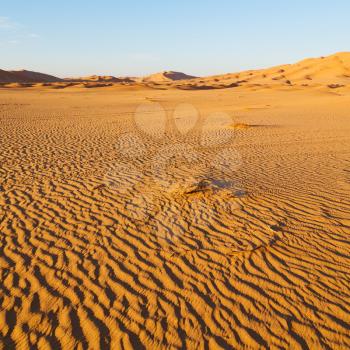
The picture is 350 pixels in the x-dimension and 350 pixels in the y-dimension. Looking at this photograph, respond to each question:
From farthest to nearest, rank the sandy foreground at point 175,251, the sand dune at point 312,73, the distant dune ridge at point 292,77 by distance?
the sand dune at point 312,73
the distant dune ridge at point 292,77
the sandy foreground at point 175,251

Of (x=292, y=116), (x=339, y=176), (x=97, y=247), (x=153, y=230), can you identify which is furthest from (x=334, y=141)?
(x=97, y=247)

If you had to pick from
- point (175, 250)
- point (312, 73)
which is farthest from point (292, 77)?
point (175, 250)

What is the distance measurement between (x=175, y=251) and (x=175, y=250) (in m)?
0.03

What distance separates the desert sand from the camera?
3863 millimetres

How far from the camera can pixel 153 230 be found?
6.09 metres

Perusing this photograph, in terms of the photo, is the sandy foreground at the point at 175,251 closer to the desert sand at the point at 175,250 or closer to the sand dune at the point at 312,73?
the desert sand at the point at 175,250

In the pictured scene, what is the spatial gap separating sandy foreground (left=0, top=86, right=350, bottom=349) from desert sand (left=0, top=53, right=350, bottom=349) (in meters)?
0.02

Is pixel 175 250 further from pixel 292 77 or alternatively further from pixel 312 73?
pixel 292 77

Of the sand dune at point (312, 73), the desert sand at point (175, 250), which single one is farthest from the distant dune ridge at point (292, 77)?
the desert sand at point (175, 250)

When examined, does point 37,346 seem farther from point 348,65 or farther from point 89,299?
point 348,65

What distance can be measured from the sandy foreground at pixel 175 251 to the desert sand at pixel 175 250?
23 millimetres

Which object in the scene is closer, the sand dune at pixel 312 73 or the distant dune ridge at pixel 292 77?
the distant dune ridge at pixel 292 77

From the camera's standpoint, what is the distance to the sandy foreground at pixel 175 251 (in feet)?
12.7

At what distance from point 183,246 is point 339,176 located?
19.0 feet
